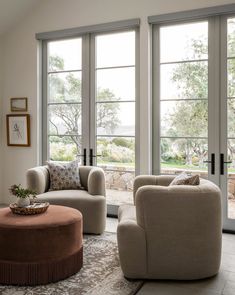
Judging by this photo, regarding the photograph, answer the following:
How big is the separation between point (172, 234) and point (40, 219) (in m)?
1.12

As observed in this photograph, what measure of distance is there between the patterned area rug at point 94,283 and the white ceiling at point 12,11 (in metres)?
3.92

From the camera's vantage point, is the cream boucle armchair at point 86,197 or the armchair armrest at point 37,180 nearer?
the cream boucle armchair at point 86,197

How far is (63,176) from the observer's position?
441 cm

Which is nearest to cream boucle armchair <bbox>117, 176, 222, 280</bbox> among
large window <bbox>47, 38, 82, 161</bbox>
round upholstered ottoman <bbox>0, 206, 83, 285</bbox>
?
round upholstered ottoman <bbox>0, 206, 83, 285</bbox>

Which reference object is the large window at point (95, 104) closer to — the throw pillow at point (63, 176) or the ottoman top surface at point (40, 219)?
the throw pillow at point (63, 176)

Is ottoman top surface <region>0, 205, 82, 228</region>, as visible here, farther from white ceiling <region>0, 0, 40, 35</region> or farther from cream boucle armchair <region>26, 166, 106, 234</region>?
white ceiling <region>0, 0, 40, 35</region>

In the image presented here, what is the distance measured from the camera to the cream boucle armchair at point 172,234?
2.63 meters

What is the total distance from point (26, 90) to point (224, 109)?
10.3 feet

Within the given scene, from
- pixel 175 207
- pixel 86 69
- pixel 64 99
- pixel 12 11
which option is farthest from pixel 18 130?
pixel 175 207

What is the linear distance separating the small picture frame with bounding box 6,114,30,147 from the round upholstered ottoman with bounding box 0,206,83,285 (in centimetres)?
280

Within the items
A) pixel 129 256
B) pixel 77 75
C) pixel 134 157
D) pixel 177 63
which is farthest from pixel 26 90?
pixel 129 256

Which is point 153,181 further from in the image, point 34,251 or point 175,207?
point 34,251

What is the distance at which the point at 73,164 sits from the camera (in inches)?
178

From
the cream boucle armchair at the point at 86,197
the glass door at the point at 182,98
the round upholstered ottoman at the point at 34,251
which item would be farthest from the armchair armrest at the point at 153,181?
the round upholstered ottoman at the point at 34,251
